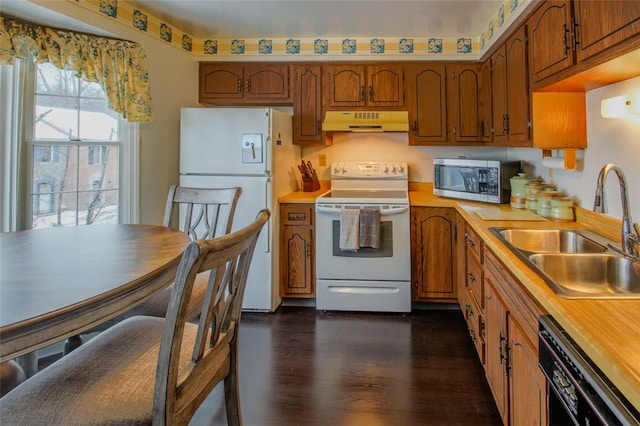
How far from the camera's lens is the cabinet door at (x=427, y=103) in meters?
3.18

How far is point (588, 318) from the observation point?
853mm

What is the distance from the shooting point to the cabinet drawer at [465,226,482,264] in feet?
6.56

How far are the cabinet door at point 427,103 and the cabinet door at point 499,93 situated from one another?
45 cm

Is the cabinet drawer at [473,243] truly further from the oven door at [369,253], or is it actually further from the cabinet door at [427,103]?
the cabinet door at [427,103]

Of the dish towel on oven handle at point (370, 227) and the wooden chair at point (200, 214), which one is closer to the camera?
the wooden chair at point (200, 214)

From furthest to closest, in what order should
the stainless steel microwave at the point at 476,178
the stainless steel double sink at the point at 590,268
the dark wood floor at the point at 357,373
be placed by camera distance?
1. the stainless steel microwave at the point at 476,178
2. the dark wood floor at the point at 357,373
3. the stainless steel double sink at the point at 590,268

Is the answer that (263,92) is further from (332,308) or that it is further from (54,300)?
(54,300)

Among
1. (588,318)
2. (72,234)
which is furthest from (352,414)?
(72,234)

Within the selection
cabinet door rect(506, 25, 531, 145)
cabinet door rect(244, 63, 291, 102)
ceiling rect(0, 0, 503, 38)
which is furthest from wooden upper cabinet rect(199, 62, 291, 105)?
cabinet door rect(506, 25, 531, 145)

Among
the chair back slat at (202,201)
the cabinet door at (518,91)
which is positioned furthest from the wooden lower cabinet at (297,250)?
the cabinet door at (518,91)

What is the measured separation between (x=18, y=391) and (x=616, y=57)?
6.95 feet

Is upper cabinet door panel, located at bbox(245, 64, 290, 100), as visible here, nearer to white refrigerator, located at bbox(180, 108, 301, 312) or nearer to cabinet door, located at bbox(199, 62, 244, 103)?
cabinet door, located at bbox(199, 62, 244, 103)

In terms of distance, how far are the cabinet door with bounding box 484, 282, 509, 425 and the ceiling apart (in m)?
2.01

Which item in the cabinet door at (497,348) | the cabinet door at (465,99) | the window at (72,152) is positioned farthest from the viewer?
the cabinet door at (465,99)
